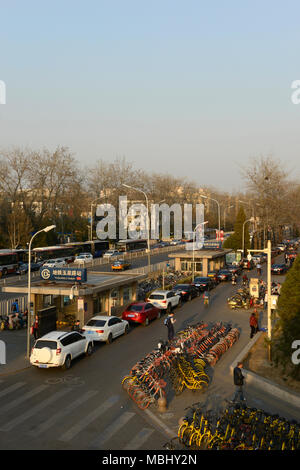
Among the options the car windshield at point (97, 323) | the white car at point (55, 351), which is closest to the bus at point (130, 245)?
the car windshield at point (97, 323)

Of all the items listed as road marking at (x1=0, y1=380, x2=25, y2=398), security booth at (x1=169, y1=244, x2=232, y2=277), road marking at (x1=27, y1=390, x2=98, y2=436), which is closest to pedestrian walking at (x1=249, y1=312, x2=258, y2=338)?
road marking at (x1=27, y1=390, x2=98, y2=436)

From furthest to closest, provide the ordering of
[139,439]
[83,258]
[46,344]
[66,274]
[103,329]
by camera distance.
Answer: [83,258] → [66,274] → [103,329] → [46,344] → [139,439]

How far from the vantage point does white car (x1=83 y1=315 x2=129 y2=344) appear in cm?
1984

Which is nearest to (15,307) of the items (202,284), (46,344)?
(46,344)

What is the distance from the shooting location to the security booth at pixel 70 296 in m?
21.8

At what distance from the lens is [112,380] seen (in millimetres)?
15125

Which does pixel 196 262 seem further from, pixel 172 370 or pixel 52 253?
pixel 172 370

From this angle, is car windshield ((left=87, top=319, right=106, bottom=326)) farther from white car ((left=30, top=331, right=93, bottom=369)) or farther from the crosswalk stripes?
the crosswalk stripes

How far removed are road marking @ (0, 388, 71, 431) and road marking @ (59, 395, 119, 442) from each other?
1533 millimetres

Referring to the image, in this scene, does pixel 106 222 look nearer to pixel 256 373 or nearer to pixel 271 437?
pixel 256 373

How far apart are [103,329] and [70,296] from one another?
2525 mm

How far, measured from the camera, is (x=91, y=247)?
61875mm

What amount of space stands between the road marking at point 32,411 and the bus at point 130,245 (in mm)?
52894

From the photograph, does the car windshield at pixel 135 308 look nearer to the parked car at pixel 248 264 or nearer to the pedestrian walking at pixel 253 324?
the pedestrian walking at pixel 253 324
